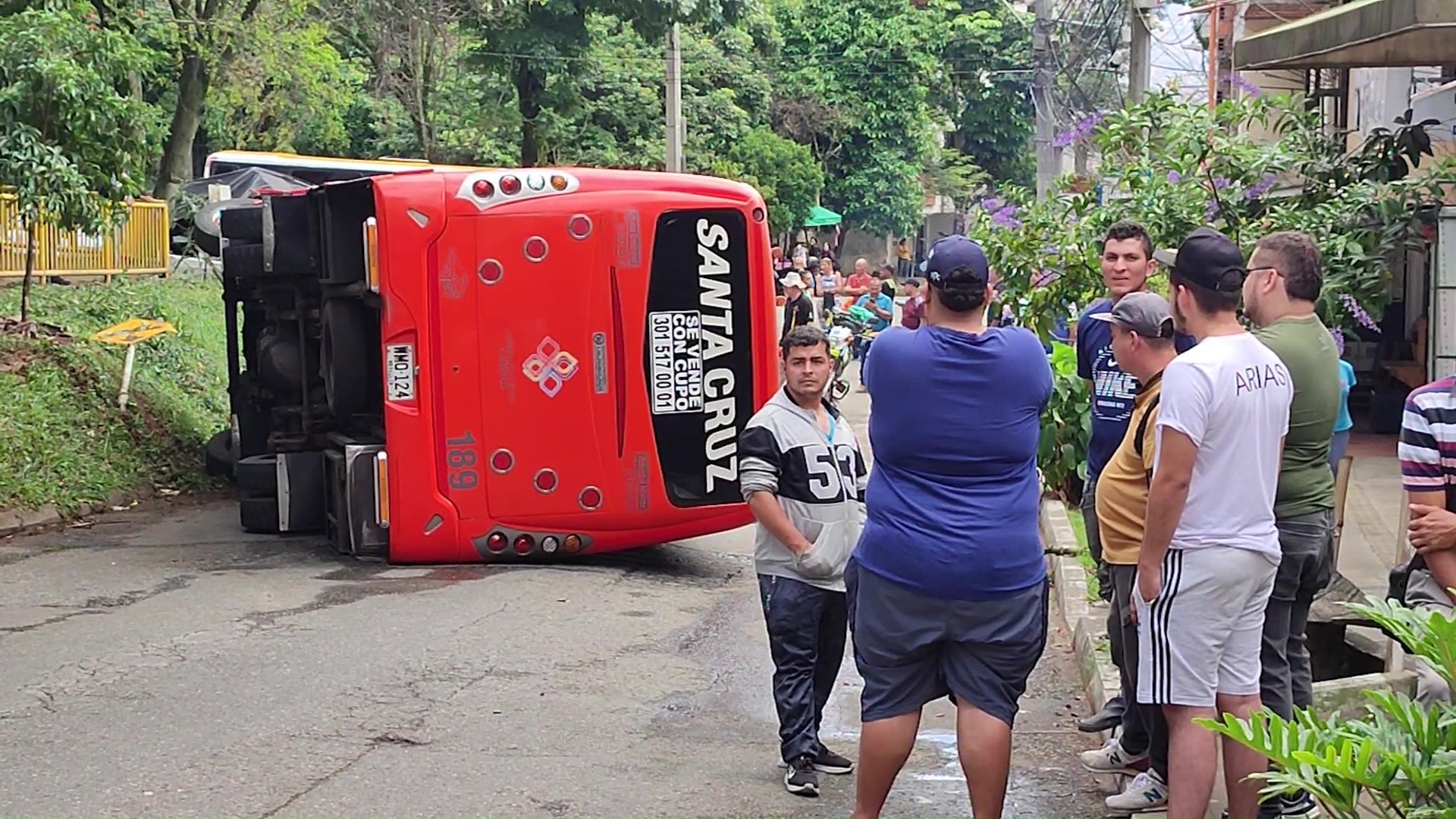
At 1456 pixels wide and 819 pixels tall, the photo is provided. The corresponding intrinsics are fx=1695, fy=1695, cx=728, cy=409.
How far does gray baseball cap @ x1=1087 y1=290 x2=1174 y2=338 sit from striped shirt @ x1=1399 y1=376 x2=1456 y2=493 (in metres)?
0.95

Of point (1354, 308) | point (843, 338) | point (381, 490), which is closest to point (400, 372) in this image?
point (381, 490)

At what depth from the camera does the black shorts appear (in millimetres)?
4793

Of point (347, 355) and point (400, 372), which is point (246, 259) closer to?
point (347, 355)

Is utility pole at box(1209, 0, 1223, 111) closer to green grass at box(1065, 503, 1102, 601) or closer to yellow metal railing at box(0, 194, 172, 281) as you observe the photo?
green grass at box(1065, 503, 1102, 601)

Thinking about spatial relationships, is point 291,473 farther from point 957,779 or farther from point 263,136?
point 263,136

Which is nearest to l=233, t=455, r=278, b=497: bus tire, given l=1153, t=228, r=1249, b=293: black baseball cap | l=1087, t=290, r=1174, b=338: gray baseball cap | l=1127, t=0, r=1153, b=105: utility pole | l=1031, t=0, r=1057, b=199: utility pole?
l=1087, t=290, r=1174, b=338: gray baseball cap

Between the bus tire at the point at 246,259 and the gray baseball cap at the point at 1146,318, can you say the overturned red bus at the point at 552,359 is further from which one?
the gray baseball cap at the point at 1146,318

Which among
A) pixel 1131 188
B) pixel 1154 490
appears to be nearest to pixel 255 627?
pixel 1154 490

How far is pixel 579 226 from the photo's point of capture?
9.66m

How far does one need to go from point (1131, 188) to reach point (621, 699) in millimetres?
5210

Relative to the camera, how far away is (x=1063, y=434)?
11070mm

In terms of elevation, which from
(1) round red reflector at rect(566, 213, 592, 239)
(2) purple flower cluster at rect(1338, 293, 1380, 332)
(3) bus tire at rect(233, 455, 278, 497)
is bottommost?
(3) bus tire at rect(233, 455, 278, 497)

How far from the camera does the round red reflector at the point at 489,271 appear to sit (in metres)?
9.56

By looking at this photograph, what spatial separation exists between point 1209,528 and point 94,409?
1207 cm
